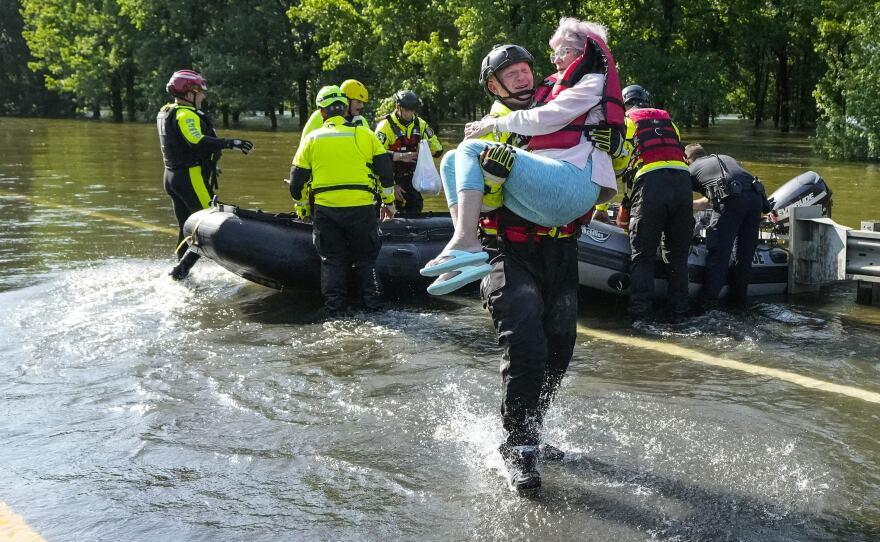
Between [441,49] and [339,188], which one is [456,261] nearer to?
[339,188]

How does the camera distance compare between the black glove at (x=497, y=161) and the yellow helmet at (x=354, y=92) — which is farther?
the yellow helmet at (x=354, y=92)

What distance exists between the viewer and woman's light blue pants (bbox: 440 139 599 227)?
157 inches

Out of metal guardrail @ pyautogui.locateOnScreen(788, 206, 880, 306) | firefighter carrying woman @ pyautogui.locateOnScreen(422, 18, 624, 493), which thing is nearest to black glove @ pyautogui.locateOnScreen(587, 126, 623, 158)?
firefighter carrying woman @ pyautogui.locateOnScreen(422, 18, 624, 493)

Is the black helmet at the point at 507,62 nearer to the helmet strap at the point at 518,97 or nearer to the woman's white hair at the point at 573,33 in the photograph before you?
the helmet strap at the point at 518,97

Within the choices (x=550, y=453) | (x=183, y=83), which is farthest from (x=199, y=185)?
(x=550, y=453)

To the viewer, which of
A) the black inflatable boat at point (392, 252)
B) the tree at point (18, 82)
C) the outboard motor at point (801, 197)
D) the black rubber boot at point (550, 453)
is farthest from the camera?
the tree at point (18, 82)

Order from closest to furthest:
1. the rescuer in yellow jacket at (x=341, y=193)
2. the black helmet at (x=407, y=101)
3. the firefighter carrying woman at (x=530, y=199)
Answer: the firefighter carrying woman at (x=530, y=199) < the rescuer in yellow jacket at (x=341, y=193) < the black helmet at (x=407, y=101)

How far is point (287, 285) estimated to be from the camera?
8398mm

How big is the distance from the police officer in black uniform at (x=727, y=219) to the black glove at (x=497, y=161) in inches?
175

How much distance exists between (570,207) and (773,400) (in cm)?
227

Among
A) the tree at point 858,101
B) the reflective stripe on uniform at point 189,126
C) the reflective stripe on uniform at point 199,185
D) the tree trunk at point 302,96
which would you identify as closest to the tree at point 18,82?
the tree trunk at point 302,96

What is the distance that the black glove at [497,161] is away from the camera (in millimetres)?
3926

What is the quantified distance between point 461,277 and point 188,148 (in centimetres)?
581

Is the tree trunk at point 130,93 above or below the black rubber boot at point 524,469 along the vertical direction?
above
